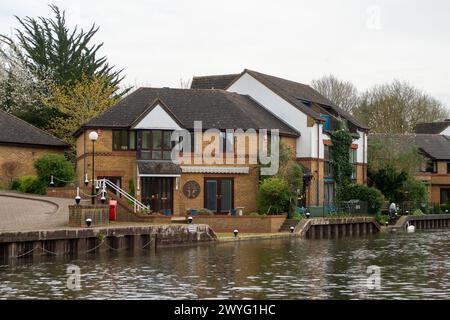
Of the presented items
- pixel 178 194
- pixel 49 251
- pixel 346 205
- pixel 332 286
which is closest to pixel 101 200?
pixel 49 251

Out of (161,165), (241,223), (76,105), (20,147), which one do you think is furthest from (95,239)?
(76,105)

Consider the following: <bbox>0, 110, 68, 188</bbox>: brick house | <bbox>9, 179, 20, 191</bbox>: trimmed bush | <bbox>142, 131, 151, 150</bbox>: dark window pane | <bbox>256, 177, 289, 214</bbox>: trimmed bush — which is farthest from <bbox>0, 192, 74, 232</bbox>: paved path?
<bbox>256, 177, 289, 214</bbox>: trimmed bush

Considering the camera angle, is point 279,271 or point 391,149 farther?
point 391,149

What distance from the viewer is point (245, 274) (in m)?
31.4

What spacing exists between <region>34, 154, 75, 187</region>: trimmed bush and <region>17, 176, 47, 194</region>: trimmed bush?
298mm

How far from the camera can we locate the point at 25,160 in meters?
63.1

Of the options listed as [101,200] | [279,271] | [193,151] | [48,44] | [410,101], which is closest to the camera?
[279,271]

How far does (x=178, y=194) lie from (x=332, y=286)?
30.2 metres

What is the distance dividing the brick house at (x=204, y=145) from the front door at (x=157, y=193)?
2.5 inches

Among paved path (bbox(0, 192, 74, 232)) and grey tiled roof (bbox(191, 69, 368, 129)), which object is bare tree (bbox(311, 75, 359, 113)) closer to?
grey tiled roof (bbox(191, 69, 368, 129))

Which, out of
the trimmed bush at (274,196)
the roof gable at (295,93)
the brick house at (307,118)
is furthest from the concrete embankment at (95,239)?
the roof gable at (295,93)

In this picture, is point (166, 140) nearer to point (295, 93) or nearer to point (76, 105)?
point (76, 105)

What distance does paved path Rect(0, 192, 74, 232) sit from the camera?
1556 inches
